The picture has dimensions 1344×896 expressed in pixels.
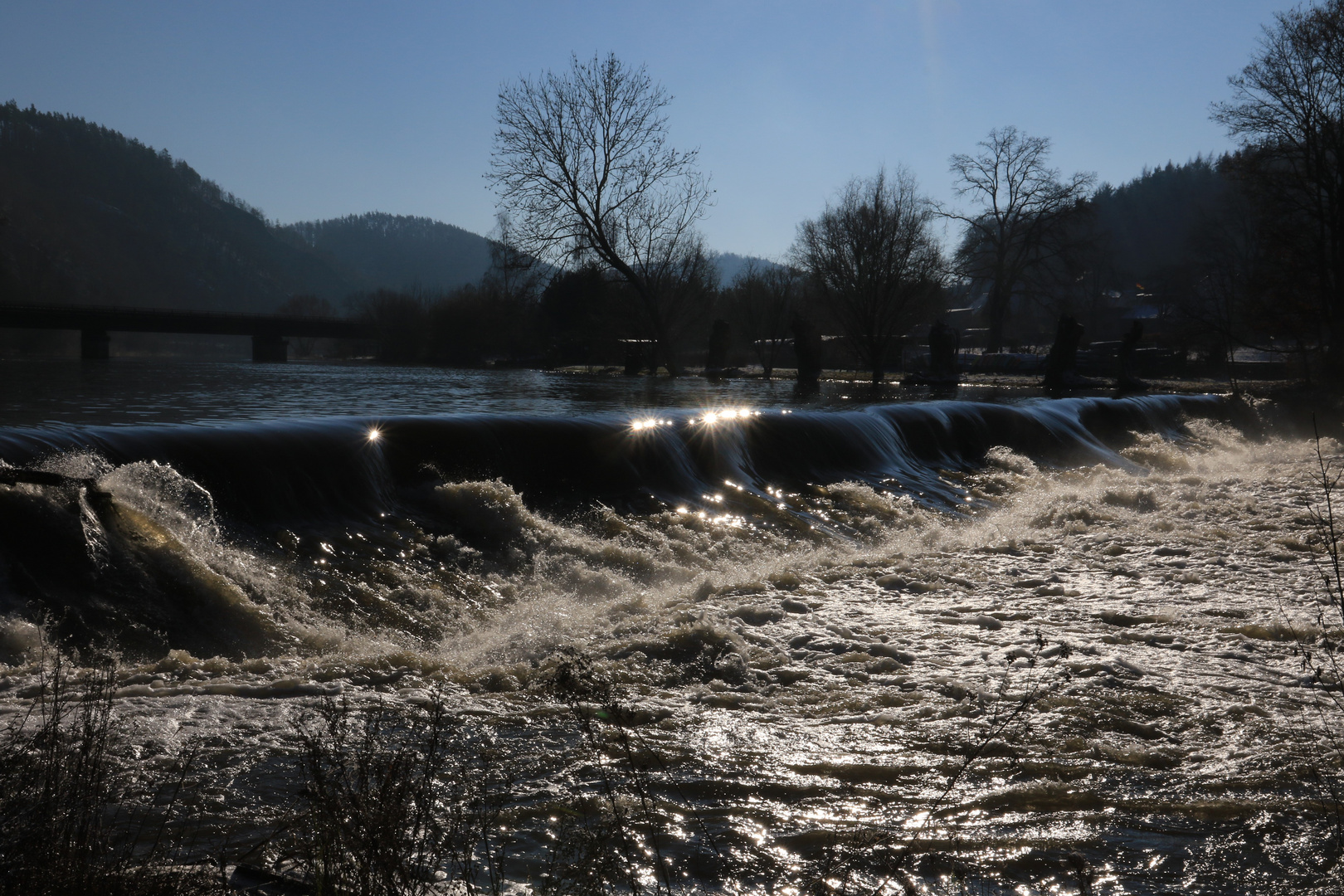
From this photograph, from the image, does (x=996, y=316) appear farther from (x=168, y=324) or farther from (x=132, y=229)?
(x=132, y=229)

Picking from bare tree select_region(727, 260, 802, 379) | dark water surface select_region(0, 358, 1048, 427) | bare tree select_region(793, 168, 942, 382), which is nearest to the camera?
dark water surface select_region(0, 358, 1048, 427)

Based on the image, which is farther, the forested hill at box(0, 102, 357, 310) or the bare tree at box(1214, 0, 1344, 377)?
the forested hill at box(0, 102, 357, 310)

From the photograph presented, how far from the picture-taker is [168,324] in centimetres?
4225

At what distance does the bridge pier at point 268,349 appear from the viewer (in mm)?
50438

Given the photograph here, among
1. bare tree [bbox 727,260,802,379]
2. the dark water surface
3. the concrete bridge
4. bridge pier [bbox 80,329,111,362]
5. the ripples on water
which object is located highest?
bare tree [bbox 727,260,802,379]

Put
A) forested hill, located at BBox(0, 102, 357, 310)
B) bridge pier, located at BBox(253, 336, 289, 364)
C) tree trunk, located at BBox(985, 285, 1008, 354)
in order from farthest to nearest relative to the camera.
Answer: forested hill, located at BBox(0, 102, 357, 310), bridge pier, located at BBox(253, 336, 289, 364), tree trunk, located at BBox(985, 285, 1008, 354)

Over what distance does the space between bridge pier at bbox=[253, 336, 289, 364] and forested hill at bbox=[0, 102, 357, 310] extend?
49.2 m

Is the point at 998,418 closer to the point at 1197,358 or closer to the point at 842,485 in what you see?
the point at 842,485

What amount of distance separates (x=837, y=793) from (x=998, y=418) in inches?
543

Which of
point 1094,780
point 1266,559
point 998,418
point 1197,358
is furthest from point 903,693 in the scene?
point 1197,358

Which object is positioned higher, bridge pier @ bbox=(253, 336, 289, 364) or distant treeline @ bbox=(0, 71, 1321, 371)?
distant treeline @ bbox=(0, 71, 1321, 371)

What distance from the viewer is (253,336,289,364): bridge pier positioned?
50438 mm

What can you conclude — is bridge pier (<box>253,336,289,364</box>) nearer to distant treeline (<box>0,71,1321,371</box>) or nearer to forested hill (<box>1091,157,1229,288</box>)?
distant treeline (<box>0,71,1321,371</box>)

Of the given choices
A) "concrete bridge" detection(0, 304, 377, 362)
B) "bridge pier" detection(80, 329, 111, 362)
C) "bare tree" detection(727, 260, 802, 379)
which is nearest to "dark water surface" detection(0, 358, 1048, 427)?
"bare tree" detection(727, 260, 802, 379)
